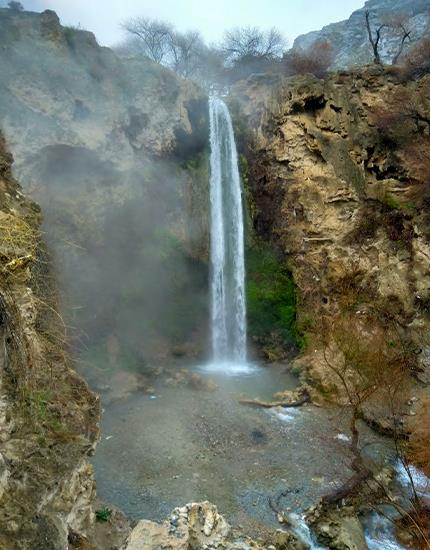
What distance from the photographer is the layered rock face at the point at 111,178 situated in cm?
1645

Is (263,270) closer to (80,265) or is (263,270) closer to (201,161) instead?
(201,161)

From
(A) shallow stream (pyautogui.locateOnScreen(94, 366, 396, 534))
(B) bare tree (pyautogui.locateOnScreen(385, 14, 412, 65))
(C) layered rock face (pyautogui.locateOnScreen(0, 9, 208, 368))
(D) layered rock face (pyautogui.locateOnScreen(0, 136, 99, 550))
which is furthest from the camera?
(B) bare tree (pyautogui.locateOnScreen(385, 14, 412, 65))

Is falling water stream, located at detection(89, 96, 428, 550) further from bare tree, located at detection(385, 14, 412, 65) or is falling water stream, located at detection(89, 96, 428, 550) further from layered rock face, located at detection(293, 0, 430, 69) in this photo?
layered rock face, located at detection(293, 0, 430, 69)

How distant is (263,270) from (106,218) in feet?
23.5

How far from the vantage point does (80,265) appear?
16688 mm

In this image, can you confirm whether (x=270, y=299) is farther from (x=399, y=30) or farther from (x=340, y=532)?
(x=399, y=30)

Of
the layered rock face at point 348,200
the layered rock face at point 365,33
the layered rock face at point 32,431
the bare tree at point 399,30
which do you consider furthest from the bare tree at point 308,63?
the layered rock face at point 32,431

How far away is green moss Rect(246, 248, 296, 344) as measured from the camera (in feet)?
60.5

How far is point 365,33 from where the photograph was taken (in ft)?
162

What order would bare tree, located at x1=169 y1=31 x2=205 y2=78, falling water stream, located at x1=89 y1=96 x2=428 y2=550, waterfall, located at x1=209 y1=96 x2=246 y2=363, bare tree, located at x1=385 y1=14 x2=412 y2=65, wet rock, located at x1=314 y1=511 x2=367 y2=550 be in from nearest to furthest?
wet rock, located at x1=314 y1=511 x2=367 y2=550 < falling water stream, located at x1=89 y1=96 x2=428 y2=550 < waterfall, located at x1=209 y1=96 x2=246 y2=363 < bare tree, located at x1=385 y1=14 x2=412 y2=65 < bare tree, located at x1=169 y1=31 x2=205 y2=78

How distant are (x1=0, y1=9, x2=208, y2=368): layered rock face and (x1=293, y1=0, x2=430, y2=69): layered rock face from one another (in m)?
27.7

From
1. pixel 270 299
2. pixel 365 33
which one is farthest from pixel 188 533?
pixel 365 33

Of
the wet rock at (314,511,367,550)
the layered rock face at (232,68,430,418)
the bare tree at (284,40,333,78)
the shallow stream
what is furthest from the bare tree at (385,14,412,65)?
the wet rock at (314,511,367,550)

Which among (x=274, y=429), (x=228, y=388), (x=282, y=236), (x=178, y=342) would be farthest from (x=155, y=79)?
(x=274, y=429)
